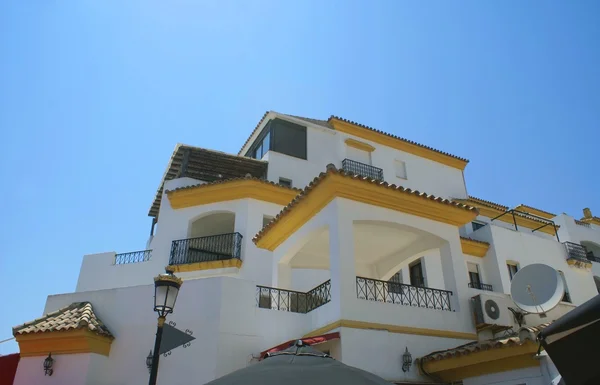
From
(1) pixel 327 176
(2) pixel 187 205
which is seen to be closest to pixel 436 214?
(1) pixel 327 176

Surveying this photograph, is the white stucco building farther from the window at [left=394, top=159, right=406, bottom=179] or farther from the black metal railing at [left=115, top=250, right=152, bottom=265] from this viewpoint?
the window at [left=394, top=159, right=406, bottom=179]

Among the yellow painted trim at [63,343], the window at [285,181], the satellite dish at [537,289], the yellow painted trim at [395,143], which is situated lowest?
the yellow painted trim at [63,343]

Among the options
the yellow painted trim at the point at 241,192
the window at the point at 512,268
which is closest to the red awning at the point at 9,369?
the yellow painted trim at the point at 241,192

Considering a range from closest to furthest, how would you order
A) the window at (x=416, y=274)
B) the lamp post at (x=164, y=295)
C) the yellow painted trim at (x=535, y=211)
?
the lamp post at (x=164, y=295) → the window at (x=416, y=274) → the yellow painted trim at (x=535, y=211)

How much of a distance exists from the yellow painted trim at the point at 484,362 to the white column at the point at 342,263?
79.3 inches

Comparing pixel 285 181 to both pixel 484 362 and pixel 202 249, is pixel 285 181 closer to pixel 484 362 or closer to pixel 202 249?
pixel 202 249

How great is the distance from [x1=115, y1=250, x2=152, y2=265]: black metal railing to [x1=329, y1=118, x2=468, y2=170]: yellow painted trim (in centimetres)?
1025

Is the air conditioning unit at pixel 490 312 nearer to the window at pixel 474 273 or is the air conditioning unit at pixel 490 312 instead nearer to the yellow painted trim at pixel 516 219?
the window at pixel 474 273

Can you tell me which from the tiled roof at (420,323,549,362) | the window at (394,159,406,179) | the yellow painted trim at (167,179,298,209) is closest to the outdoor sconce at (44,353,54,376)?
the tiled roof at (420,323,549,362)

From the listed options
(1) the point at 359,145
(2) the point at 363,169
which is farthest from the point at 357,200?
(1) the point at 359,145

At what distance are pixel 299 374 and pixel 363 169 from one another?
16758mm

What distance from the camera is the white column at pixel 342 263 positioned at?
877cm

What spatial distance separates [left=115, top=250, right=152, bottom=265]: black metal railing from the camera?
1698 centimetres

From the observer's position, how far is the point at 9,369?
34.1ft
